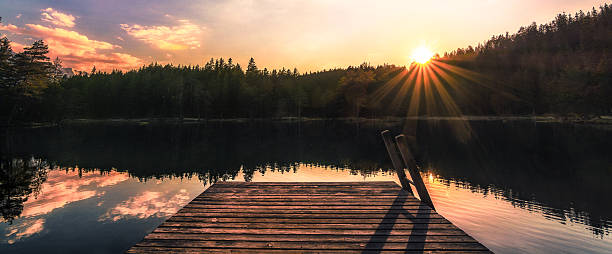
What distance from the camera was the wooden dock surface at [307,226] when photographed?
17.1 ft

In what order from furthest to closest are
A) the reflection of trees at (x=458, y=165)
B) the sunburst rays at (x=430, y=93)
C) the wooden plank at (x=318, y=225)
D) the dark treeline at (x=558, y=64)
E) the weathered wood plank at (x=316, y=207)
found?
1. the sunburst rays at (x=430, y=93)
2. the dark treeline at (x=558, y=64)
3. the reflection of trees at (x=458, y=165)
4. the weathered wood plank at (x=316, y=207)
5. the wooden plank at (x=318, y=225)

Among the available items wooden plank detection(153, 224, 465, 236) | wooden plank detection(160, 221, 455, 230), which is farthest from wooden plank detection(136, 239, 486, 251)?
wooden plank detection(160, 221, 455, 230)

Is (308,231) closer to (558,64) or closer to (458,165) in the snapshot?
(458,165)

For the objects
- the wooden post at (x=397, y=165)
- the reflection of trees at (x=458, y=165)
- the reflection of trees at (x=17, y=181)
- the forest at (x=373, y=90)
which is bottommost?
the reflection of trees at (x=17, y=181)

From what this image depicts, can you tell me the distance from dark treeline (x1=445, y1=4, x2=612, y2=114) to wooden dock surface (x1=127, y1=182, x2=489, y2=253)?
96.6 metres

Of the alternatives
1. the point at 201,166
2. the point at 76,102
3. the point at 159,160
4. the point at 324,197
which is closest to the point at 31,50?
the point at 76,102

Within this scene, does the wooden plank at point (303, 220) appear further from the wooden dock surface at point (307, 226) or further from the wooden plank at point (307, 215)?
the wooden plank at point (307, 215)

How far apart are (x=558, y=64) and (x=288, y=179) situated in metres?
144

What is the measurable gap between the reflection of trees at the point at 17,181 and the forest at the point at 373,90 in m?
65.9

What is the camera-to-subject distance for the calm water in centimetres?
896

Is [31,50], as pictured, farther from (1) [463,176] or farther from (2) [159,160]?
(1) [463,176]

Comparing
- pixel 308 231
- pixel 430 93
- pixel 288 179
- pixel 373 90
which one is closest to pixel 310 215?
pixel 308 231

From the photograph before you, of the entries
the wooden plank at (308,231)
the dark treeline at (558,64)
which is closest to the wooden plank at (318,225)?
the wooden plank at (308,231)

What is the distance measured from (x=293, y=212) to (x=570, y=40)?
176 meters
